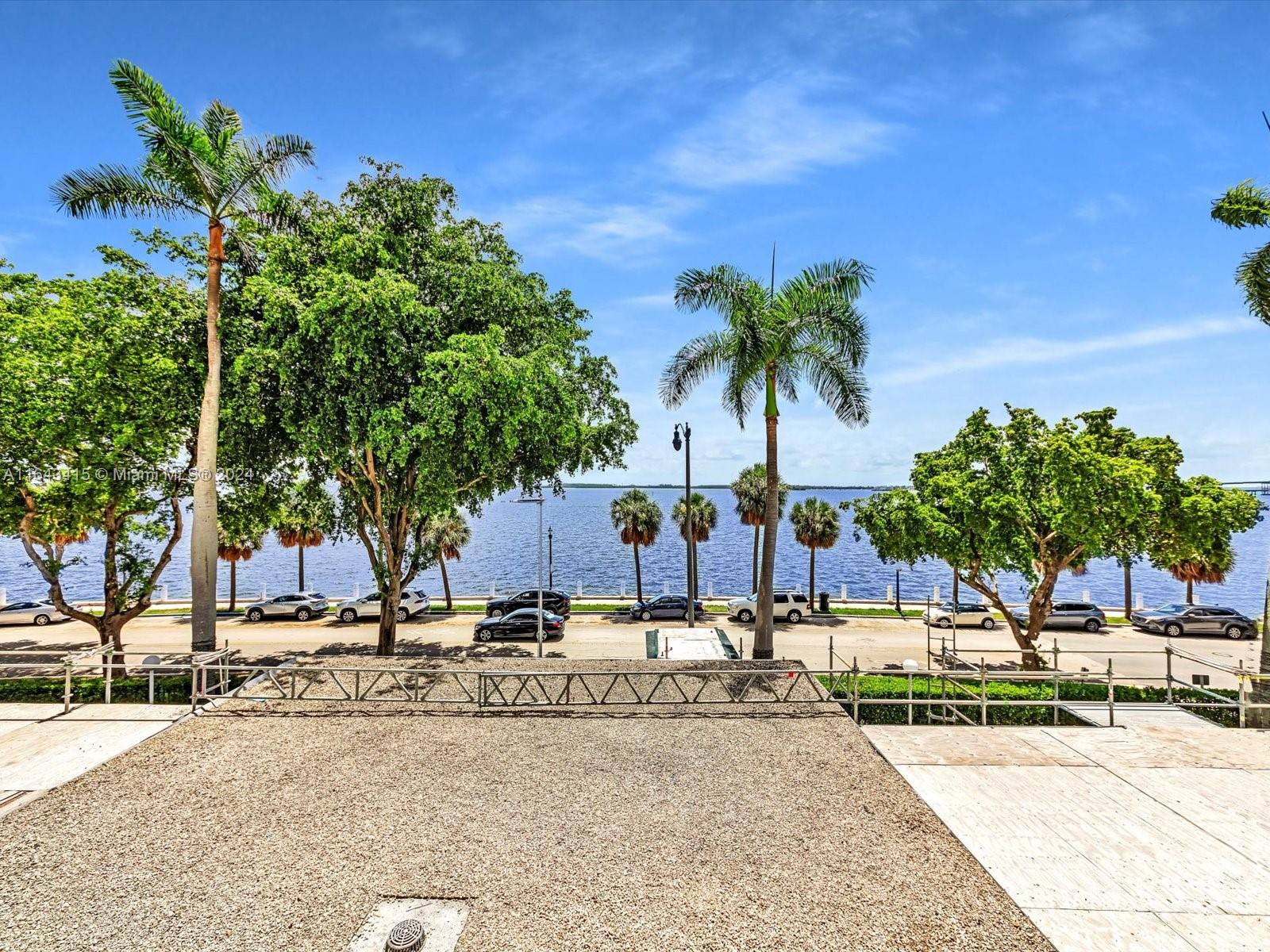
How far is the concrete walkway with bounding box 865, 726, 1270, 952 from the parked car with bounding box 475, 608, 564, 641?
1778 centimetres

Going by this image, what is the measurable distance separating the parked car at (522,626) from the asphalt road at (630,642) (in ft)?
1.57

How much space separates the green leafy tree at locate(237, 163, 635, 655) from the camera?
17797 mm

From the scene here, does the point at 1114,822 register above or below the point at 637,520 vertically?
below

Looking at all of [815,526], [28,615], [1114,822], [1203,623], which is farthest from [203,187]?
[1203,623]

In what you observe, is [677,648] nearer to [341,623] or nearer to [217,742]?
[217,742]

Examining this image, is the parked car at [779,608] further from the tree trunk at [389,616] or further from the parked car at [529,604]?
the tree trunk at [389,616]

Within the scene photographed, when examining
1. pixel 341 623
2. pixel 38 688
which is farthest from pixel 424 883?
pixel 341 623

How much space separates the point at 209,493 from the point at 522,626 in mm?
15408

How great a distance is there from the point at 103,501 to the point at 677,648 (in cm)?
1835

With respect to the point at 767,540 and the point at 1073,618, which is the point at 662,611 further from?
the point at 1073,618

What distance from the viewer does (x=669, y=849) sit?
871 cm

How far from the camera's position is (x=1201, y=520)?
19938 mm

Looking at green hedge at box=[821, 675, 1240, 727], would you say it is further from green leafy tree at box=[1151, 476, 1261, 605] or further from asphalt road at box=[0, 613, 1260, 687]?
green leafy tree at box=[1151, 476, 1261, 605]

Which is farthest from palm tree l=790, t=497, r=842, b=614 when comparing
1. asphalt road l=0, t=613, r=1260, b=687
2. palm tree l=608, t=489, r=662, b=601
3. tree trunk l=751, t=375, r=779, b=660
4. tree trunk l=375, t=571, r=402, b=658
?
tree trunk l=375, t=571, r=402, b=658
